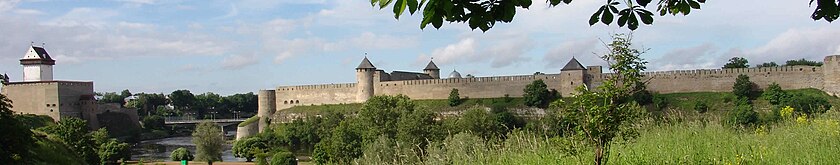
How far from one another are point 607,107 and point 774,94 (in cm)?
4185

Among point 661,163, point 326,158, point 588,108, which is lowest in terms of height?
point 326,158

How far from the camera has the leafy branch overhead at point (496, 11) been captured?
286cm

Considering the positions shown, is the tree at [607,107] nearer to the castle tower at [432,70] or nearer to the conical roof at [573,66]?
the conical roof at [573,66]

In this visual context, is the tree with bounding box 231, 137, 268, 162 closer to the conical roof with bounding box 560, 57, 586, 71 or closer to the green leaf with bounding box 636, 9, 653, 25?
the conical roof with bounding box 560, 57, 586, 71

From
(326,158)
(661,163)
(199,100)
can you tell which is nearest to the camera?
(661,163)

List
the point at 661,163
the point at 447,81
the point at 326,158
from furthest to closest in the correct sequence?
the point at 447,81
the point at 326,158
the point at 661,163

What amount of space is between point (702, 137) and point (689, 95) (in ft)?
143

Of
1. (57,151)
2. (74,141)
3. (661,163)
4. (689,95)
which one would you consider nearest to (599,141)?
(661,163)

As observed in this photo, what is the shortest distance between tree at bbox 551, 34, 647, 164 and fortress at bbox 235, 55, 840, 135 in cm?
2971

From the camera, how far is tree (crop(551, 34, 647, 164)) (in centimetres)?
618

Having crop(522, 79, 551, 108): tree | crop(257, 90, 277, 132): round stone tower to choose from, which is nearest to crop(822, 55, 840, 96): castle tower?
crop(522, 79, 551, 108): tree

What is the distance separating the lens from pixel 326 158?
32.2 metres

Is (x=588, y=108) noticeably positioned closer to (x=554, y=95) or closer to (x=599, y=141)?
(x=599, y=141)

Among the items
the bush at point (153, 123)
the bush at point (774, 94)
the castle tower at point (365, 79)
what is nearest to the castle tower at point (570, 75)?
the bush at point (774, 94)
